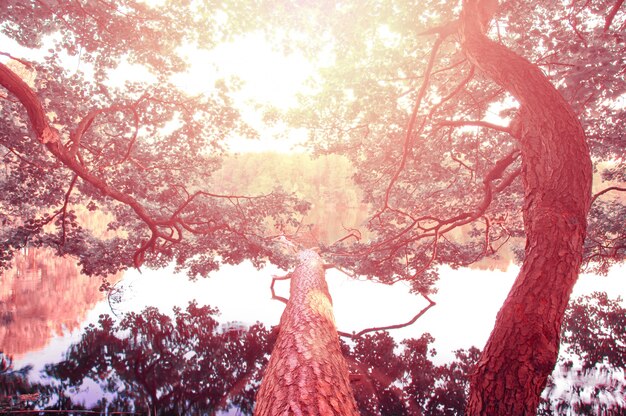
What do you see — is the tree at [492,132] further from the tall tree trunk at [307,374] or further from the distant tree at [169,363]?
Answer: the distant tree at [169,363]

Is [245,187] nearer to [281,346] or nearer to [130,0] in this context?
[130,0]

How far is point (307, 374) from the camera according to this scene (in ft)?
7.01

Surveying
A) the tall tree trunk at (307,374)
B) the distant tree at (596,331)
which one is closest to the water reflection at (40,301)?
the tall tree trunk at (307,374)

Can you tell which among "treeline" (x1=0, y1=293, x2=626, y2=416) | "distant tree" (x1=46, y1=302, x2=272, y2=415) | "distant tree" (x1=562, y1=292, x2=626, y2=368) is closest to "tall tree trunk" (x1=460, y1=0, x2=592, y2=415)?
"treeline" (x1=0, y1=293, x2=626, y2=416)

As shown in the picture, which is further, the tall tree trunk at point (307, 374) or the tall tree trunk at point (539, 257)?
the tall tree trunk at point (307, 374)

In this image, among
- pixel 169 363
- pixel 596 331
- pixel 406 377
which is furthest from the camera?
pixel 596 331

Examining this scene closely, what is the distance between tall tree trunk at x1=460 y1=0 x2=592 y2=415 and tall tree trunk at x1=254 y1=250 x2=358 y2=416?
0.86 meters

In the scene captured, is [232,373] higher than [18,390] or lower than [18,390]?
higher

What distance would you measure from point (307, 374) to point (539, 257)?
180 centimetres

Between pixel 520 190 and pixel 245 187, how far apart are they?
3289cm

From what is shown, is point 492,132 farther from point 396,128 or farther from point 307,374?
point 307,374

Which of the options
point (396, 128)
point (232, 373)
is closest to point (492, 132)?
point (396, 128)

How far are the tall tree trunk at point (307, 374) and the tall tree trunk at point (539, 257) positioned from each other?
0.86 metres

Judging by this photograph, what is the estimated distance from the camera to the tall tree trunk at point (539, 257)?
164 centimetres
